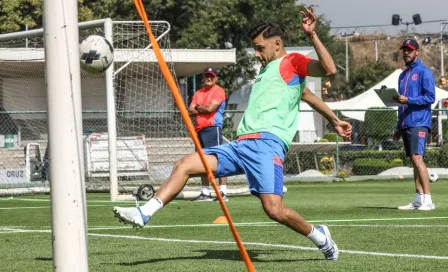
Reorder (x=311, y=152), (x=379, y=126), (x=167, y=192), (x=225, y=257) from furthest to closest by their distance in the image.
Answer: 1. (x=379, y=126)
2. (x=311, y=152)
3. (x=225, y=257)
4. (x=167, y=192)

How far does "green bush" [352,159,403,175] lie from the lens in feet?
96.2

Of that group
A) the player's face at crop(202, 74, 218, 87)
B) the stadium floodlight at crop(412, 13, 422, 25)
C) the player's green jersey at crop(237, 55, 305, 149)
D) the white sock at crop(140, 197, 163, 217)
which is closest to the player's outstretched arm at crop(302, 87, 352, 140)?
Result: the player's green jersey at crop(237, 55, 305, 149)

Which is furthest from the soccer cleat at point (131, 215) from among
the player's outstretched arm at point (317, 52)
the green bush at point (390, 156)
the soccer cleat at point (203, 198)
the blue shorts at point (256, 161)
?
the green bush at point (390, 156)

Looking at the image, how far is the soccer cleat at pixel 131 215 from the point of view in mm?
6910

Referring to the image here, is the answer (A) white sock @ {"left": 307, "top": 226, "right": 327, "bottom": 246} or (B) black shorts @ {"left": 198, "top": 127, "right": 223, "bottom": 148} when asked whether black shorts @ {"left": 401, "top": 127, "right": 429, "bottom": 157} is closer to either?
(B) black shorts @ {"left": 198, "top": 127, "right": 223, "bottom": 148}

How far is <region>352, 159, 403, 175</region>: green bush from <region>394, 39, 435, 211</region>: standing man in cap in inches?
639

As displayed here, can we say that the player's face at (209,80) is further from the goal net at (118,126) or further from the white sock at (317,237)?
the white sock at (317,237)

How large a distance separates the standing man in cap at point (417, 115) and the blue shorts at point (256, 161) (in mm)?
5409

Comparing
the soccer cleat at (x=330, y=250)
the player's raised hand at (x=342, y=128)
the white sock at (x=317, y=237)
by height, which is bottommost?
A: the soccer cleat at (x=330, y=250)

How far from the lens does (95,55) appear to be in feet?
24.1

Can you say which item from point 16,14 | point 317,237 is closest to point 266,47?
point 317,237

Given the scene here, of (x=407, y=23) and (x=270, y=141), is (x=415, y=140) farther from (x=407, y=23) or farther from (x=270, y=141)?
(x=407, y=23)

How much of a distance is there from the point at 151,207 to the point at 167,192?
0.24m

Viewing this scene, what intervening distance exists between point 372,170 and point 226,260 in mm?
22704
